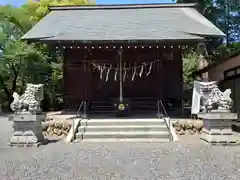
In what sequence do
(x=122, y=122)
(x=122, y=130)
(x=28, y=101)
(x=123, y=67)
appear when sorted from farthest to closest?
1. (x=123, y=67)
2. (x=122, y=122)
3. (x=122, y=130)
4. (x=28, y=101)

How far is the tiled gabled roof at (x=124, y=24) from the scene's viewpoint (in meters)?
10.6

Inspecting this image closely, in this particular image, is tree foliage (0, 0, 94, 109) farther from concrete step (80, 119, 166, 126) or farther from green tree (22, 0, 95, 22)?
concrete step (80, 119, 166, 126)

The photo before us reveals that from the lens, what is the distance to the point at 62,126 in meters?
9.58

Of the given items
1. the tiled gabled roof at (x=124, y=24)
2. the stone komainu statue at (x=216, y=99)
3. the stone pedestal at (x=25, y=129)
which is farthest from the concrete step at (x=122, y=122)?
the tiled gabled roof at (x=124, y=24)

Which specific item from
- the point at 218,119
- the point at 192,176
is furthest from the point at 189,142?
the point at 192,176

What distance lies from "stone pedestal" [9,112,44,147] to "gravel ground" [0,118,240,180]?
0.35m

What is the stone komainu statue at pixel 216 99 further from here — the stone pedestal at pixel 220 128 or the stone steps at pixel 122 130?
the stone steps at pixel 122 130

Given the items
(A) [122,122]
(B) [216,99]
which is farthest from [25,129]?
(B) [216,99]

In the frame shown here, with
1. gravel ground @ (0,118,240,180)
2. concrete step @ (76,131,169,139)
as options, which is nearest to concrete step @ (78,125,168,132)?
concrete step @ (76,131,169,139)

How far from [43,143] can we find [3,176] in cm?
329

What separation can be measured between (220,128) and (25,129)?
202 inches

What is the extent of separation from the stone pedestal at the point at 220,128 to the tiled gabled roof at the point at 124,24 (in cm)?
358

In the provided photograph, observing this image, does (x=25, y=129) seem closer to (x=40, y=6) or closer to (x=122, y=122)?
(x=122, y=122)

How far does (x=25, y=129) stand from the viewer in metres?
7.69
